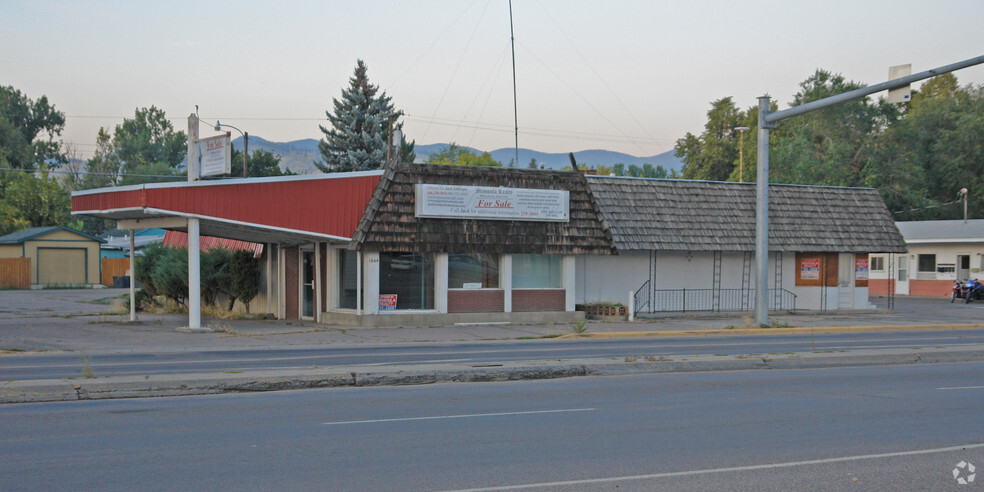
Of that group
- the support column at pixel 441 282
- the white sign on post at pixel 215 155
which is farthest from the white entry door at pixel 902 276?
the white sign on post at pixel 215 155

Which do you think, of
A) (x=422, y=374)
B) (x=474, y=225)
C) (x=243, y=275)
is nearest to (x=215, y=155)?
(x=243, y=275)

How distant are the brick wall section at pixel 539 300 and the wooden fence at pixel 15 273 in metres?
38.9

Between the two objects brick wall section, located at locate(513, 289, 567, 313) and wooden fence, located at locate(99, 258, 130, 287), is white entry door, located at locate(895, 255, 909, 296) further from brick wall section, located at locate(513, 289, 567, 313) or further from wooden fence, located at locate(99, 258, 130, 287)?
wooden fence, located at locate(99, 258, 130, 287)

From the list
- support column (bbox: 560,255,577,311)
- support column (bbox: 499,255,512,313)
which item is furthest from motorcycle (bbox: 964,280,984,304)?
support column (bbox: 499,255,512,313)

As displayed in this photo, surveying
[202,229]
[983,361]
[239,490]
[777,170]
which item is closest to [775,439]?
[239,490]

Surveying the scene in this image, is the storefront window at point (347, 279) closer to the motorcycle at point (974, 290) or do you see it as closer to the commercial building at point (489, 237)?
the commercial building at point (489, 237)

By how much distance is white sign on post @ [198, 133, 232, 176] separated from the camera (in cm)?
2662

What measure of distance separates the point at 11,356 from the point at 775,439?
53.7 ft

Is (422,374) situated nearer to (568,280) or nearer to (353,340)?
(353,340)

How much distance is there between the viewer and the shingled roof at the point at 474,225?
2553cm

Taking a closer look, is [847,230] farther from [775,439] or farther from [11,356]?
[11,356]

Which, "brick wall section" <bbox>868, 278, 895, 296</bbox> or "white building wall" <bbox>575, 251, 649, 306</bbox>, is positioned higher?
"white building wall" <bbox>575, 251, 649, 306</bbox>

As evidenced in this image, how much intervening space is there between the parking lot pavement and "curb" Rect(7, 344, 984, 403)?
7.02 meters

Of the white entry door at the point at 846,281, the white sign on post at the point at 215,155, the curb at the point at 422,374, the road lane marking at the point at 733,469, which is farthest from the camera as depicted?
the white entry door at the point at 846,281
